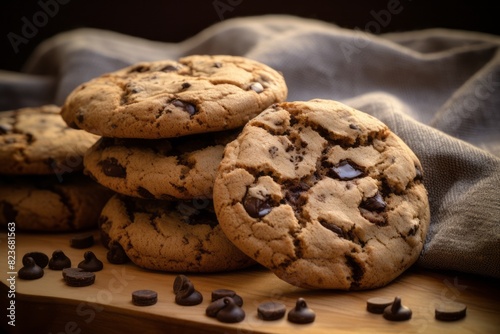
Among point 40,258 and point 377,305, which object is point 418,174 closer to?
point 377,305

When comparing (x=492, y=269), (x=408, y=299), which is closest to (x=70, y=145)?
(x=408, y=299)

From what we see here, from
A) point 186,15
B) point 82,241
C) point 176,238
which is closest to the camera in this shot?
point 176,238

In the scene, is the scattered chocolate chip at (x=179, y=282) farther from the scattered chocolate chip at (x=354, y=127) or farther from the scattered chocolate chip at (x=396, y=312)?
the scattered chocolate chip at (x=354, y=127)

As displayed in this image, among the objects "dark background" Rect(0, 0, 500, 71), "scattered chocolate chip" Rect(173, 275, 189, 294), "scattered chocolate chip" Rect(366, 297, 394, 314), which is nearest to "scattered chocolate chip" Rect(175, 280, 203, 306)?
"scattered chocolate chip" Rect(173, 275, 189, 294)

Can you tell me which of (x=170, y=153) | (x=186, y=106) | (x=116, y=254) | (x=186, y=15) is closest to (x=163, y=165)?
(x=170, y=153)

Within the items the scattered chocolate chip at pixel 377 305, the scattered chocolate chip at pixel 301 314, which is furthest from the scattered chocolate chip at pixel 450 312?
the scattered chocolate chip at pixel 301 314

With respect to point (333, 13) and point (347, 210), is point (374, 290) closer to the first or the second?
point (347, 210)

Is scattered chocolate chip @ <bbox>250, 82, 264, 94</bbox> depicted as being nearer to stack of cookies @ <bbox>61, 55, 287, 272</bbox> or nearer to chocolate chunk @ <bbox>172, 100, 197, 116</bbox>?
stack of cookies @ <bbox>61, 55, 287, 272</bbox>
